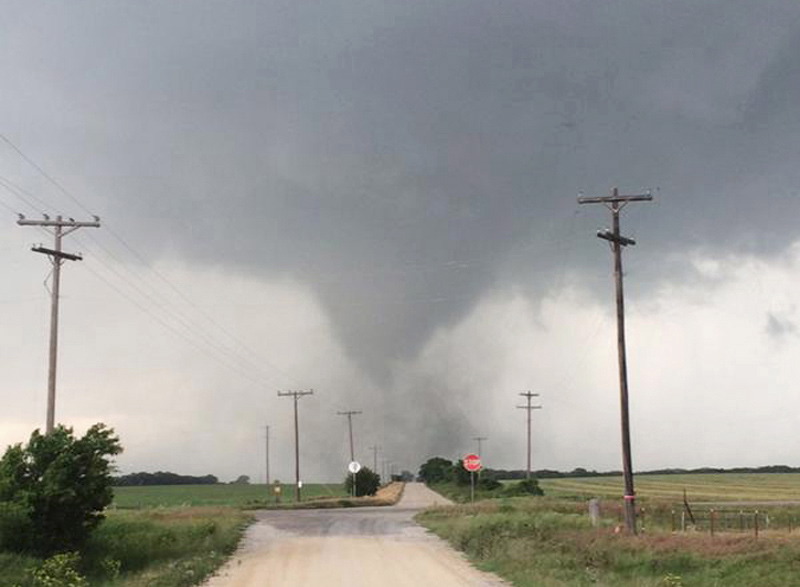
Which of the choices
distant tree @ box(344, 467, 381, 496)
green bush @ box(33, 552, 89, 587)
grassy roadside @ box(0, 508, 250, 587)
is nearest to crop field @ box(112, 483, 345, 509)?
distant tree @ box(344, 467, 381, 496)

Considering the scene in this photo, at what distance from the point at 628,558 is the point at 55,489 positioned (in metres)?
17.0

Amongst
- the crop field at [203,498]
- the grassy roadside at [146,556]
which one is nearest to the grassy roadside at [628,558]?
the grassy roadside at [146,556]

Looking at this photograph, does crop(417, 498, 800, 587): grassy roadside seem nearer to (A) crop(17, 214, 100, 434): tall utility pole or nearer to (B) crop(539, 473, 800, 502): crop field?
(A) crop(17, 214, 100, 434): tall utility pole

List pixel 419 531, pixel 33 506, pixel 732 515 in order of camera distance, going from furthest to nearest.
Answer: pixel 732 515 < pixel 419 531 < pixel 33 506

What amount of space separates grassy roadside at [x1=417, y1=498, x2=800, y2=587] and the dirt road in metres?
1.08

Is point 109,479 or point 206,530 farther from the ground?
point 109,479

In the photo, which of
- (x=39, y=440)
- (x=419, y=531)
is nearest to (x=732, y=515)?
(x=419, y=531)

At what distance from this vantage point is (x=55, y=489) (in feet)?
88.6

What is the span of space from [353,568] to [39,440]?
36.3 feet

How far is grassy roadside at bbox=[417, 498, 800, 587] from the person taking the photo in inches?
885

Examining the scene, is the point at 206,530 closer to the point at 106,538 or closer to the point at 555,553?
the point at 106,538

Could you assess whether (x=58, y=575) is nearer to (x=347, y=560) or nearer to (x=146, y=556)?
(x=146, y=556)

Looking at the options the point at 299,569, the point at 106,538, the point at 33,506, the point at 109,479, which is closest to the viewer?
the point at 299,569

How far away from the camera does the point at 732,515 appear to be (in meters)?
49.2
